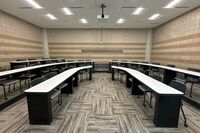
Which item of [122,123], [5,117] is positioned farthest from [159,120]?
[5,117]

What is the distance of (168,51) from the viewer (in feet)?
24.7

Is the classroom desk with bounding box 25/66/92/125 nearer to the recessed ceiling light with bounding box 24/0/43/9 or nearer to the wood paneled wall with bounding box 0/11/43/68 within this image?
the recessed ceiling light with bounding box 24/0/43/9

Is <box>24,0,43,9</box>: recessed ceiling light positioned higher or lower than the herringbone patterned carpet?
higher

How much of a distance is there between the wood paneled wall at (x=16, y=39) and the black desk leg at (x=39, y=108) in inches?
198

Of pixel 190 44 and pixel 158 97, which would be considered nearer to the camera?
pixel 158 97

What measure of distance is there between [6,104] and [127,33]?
8.77 meters

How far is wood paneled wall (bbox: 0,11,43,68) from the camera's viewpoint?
235 inches

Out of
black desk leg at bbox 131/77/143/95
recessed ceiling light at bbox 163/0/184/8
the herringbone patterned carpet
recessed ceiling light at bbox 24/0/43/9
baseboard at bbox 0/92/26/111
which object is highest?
recessed ceiling light at bbox 163/0/184/8

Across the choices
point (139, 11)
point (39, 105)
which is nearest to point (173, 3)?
point (139, 11)

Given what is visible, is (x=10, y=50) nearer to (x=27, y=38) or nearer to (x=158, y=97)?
(x=27, y=38)

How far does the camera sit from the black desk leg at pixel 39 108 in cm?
222

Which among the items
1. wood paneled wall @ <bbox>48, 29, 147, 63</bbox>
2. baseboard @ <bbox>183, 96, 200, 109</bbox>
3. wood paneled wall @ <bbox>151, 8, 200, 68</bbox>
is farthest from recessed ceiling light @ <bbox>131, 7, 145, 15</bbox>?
baseboard @ <bbox>183, 96, 200, 109</bbox>

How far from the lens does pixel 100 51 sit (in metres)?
9.88

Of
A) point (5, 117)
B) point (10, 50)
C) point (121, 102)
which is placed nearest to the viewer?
point (5, 117)
